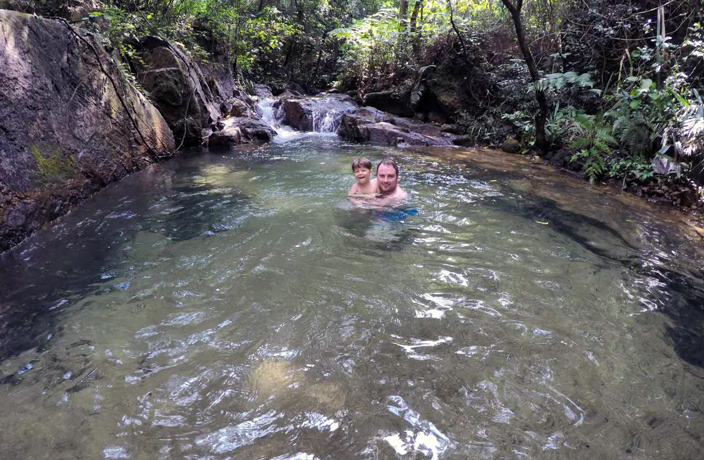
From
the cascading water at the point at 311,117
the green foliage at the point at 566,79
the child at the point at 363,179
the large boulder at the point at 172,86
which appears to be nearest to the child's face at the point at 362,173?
the child at the point at 363,179

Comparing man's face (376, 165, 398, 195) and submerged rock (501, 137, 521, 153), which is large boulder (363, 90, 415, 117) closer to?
submerged rock (501, 137, 521, 153)

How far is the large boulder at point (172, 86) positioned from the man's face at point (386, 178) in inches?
246

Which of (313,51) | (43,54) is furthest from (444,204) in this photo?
(313,51)

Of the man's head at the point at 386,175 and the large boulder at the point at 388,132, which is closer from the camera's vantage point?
the man's head at the point at 386,175

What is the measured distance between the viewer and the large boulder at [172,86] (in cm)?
971

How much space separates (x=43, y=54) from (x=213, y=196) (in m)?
2.91

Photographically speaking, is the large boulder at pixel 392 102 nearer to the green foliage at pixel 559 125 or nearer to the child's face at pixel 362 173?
the green foliage at pixel 559 125

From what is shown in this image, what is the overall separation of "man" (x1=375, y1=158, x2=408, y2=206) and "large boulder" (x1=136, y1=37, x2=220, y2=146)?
6241 millimetres

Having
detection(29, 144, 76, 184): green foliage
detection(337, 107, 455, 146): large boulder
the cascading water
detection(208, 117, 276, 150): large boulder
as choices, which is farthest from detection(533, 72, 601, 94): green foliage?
detection(29, 144, 76, 184): green foliage

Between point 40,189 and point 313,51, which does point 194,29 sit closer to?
point 313,51

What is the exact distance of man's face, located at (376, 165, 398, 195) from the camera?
5348 millimetres

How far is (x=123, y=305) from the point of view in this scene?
3.17m

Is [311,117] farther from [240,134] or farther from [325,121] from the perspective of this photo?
[240,134]

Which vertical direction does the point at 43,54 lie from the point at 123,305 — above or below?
above
